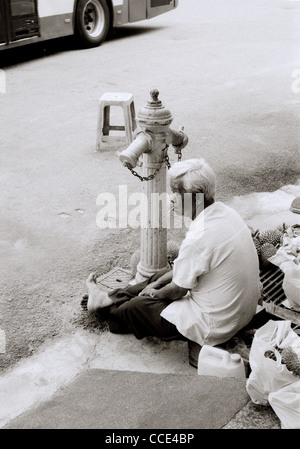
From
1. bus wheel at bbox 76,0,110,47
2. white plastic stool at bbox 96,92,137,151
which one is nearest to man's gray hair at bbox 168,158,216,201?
white plastic stool at bbox 96,92,137,151

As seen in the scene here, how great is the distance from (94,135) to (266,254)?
3859 mm

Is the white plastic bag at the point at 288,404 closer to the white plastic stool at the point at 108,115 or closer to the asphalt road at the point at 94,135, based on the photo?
the asphalt road at the point at 94,135

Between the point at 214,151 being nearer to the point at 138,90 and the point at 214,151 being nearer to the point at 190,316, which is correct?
the point at 138,90

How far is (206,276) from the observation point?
11.2 ft

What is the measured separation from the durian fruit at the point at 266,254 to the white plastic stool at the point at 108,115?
10.4 feet

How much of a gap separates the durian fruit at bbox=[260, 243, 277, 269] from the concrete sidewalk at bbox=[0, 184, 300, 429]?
935 millimetres

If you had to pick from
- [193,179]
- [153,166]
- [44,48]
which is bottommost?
[44,48]

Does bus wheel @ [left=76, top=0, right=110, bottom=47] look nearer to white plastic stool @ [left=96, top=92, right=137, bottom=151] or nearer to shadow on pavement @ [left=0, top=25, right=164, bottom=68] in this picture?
shadow on pavement @ [left=0, top=25, right=164, bottom=68]

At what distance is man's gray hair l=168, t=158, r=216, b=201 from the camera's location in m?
3.34

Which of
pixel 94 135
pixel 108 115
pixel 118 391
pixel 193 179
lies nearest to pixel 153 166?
pixel 193 179

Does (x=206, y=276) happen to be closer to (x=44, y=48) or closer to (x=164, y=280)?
(x=164, y=280)

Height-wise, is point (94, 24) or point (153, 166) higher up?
point (153, 166)
